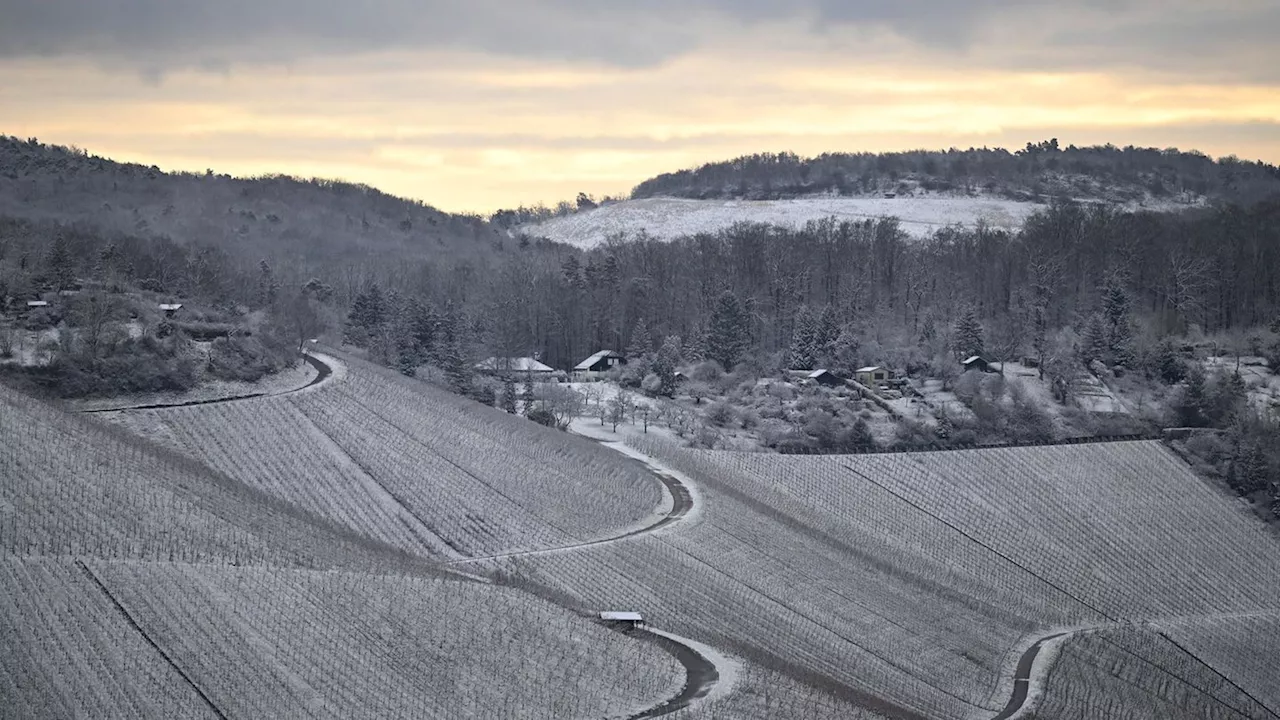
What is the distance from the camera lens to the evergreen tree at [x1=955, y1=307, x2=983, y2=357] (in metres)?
84.8

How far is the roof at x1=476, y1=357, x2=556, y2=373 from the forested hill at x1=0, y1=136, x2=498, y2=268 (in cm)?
4232

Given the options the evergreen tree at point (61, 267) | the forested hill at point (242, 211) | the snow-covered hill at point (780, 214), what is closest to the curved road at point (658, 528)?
the evergreen tree at point (61, 267)

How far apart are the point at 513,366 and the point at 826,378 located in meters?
18.0

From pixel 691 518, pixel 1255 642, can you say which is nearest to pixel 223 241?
pixel 691 518

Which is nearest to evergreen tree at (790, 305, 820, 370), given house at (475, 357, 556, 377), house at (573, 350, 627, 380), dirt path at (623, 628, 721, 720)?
house at (573, 350, 627, 380)

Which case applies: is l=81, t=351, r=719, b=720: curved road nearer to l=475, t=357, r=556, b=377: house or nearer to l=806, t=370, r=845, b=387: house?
l=475, t=357, r=556, b=377: house

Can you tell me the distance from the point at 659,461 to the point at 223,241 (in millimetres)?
89905

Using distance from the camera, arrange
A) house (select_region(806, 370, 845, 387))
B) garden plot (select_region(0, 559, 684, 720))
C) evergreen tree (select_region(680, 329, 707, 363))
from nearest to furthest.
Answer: garden plot (select_region(0, 559, 684, 720))
house (select_region(806, 370, 845, 387))
evergreen tree (select_region(680, 329, 707, 363))

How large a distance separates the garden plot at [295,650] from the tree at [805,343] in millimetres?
49568

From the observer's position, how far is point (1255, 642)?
5047 centimetres

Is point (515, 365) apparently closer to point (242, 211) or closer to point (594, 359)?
point (594, 359)

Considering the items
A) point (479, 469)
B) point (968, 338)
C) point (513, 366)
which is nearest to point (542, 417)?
point (479, 469)

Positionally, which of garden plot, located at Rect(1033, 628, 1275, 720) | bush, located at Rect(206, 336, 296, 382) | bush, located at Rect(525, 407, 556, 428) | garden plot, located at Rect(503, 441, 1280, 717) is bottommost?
garden plot, located at Rect(1033, 628, 1275, 720)

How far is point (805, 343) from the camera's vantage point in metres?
84.3
